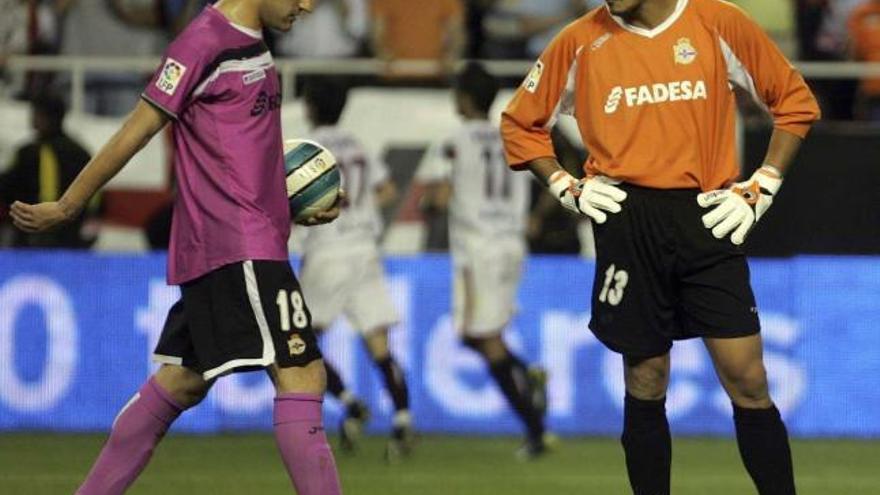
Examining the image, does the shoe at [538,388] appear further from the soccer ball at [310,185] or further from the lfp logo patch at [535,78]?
the soccer ball at [310,185]

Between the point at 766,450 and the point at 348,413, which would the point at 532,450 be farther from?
the point at 766,450

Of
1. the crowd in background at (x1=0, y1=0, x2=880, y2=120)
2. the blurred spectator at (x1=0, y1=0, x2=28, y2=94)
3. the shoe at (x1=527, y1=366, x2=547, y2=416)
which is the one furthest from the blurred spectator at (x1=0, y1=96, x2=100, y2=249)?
the shoe at (x1=527, y1=366, x2=547, y2=416)

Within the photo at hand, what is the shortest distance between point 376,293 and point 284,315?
5.81 metres

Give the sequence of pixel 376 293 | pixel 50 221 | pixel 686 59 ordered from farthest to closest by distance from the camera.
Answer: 1. pixel 376 293
2. pixel 686 59
3. pixel 50 221

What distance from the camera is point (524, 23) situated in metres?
16.3

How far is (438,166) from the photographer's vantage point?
1565 centimetres

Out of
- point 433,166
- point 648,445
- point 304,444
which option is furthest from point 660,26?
point 433,166

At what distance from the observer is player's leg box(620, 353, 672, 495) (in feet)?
26.8

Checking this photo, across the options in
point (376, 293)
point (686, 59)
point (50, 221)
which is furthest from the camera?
point (376, 293)

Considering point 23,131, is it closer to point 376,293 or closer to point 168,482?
point 376,293

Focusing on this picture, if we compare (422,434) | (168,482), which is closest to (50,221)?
(168,482)

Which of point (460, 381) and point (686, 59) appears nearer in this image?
point (686, 59)

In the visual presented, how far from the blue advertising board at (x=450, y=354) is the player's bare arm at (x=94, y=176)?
6.36 m

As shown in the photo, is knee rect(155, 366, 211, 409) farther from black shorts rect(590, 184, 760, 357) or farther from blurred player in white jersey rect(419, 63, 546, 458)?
blurred player in white jersey rect(419, 63, 546, 458)
